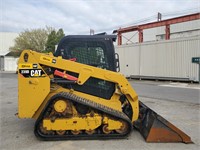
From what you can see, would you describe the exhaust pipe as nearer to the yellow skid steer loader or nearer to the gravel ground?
the yellow skid steer loader

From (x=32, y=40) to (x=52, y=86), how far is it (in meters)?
44.6

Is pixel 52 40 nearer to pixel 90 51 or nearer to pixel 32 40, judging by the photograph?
pixel 32 40

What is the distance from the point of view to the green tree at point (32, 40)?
1848 inches

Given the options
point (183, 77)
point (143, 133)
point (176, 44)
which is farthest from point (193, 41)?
point (143, 133)

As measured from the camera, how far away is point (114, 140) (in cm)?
489

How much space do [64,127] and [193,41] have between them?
15.9 metres

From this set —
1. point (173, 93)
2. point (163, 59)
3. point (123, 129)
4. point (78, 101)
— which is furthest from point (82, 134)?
point (163, 59)

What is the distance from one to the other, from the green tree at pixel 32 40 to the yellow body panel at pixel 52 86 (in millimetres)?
43126

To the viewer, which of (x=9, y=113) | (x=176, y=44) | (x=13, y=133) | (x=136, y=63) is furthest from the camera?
(x=136, y=63)

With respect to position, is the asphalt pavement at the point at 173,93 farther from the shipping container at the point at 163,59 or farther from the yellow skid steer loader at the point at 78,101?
the yellow skid steer loader at the point at 78,101

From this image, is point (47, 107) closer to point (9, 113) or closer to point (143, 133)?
point (143, 133)

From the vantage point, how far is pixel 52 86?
5.12 metres

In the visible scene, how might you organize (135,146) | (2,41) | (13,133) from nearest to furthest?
(135,146) → (13,133) → (2,41)

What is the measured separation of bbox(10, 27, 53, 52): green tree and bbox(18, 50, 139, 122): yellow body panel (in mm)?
43126
